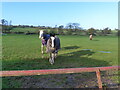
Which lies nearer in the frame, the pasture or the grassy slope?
the pasture

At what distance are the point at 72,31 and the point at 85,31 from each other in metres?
3.68

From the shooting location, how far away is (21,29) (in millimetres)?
46344

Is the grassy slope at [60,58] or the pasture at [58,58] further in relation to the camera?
the grassy slope at [60,58]

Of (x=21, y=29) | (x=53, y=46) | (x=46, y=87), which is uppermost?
(x=21, y=29)

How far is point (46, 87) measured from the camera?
447 cm

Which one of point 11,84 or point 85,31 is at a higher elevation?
point 85,31

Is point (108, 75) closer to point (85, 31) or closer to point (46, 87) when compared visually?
point (46, 87)

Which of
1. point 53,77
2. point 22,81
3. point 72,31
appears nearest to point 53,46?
point 53,77

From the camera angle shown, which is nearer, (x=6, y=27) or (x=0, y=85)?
(x=0, y=85)

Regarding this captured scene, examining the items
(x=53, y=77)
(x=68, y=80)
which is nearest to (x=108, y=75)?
(x=68, y=80)

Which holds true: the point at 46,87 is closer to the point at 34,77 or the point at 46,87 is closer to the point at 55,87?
the point at 55,87

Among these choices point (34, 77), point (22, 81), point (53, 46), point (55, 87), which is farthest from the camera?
point (53, 46)

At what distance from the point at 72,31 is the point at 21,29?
1509cm

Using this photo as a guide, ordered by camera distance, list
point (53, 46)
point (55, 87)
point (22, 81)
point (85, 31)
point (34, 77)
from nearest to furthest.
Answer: point (55, 87)
point (22, 81)
point (34, 77)
point (53, 46)
point (85, 31)
